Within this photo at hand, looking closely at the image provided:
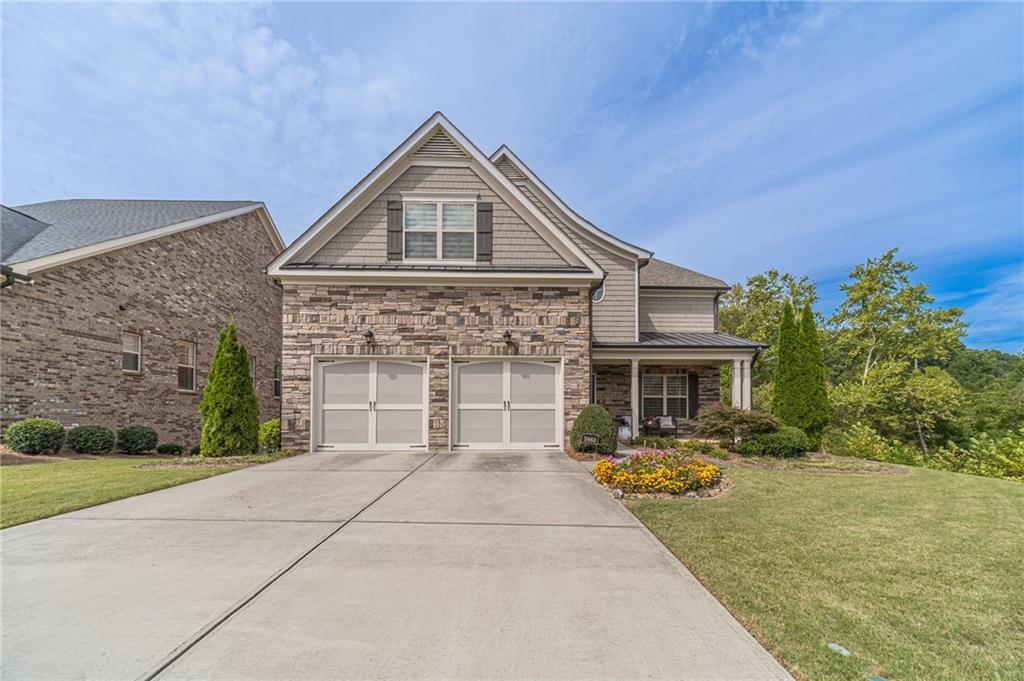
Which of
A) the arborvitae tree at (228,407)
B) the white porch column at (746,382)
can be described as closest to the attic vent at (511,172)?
the white porch column at (746,382)

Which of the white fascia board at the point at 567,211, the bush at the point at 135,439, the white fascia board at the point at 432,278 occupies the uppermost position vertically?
the white fascia board at the point at 567,211

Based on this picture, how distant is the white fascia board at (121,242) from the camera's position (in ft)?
33.4

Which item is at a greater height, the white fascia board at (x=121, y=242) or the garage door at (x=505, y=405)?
the white fascia board at (x=121, y=242)

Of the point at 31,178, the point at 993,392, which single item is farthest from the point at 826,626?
the point at 993,392

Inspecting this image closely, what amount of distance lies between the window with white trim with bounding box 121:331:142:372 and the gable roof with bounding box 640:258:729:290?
15613 mm

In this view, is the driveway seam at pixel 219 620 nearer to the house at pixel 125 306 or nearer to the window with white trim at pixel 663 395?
the house at pixel 125 306

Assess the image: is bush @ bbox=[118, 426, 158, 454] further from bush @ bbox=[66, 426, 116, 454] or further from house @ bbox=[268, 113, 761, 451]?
house @ bbox=[268, 113, 761, 451]

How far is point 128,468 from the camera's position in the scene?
8312 mm

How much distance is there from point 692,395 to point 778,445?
4938 millimetres

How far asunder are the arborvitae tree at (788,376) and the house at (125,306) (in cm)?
1777

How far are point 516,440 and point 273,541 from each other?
661 cm

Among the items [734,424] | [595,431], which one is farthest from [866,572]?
[734,424]

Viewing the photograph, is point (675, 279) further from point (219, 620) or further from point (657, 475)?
point (219, 620)

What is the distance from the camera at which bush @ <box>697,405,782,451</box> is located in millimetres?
10641
